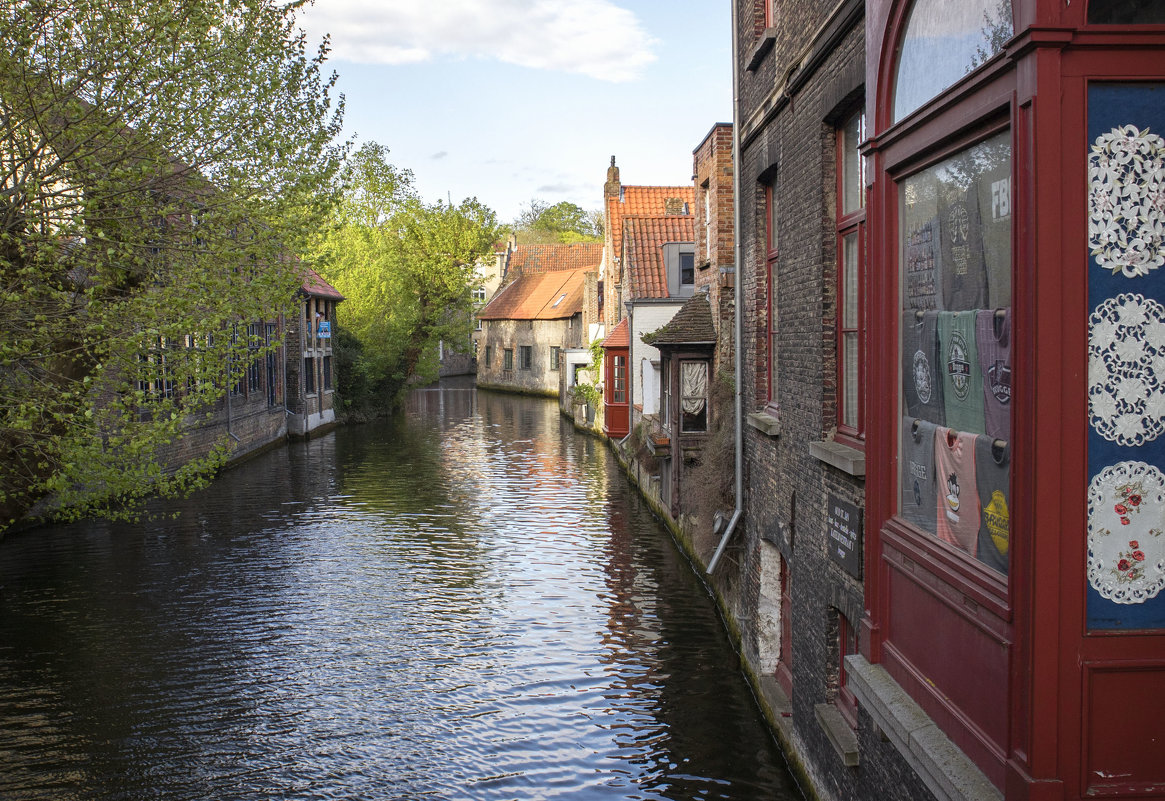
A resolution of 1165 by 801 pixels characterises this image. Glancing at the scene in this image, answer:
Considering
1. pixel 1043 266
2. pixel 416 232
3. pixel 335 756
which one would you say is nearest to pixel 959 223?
pixel 1043 266

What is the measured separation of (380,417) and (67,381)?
105 ft

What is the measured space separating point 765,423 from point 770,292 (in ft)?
4.47

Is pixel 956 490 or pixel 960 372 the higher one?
pixel 960 372

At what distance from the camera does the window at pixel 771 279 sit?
8.95 meters

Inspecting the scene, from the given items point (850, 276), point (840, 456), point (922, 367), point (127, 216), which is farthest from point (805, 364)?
point (127, 216)

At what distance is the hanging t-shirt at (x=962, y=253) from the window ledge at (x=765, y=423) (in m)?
4.39

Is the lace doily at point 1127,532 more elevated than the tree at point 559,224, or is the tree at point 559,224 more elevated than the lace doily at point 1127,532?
the tree at point 559,224

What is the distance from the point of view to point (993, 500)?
336 cm

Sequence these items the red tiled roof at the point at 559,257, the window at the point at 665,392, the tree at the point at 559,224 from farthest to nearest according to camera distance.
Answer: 1. the tree at the point at 559,224
2. the red tiled roof at the point at 559,257
3. the window at the point at 665,392

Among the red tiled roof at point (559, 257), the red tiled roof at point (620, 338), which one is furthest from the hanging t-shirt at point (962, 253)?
the red tiled roof at point (559, 257)

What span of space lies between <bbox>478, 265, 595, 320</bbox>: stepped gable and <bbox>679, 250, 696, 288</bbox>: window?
2344 centimetres

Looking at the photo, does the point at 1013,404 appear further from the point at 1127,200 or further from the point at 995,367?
the point at 1127,200

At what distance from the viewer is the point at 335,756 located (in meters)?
8.60

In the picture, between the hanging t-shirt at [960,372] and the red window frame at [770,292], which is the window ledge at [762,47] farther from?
the hanging t-shirt at [960,372]
